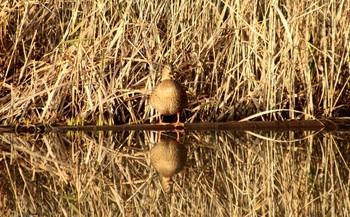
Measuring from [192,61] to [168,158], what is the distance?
142cm

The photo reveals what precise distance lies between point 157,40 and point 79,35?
23.9 inches

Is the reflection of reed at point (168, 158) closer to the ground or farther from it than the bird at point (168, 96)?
closer to the ground

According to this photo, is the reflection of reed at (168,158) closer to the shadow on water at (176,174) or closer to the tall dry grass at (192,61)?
the shadow on water at (176,174)

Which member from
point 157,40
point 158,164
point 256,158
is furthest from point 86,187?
point 157,40

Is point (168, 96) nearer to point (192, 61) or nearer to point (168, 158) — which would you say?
point (192, 61)

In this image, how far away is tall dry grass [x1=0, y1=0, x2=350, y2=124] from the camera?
6.45 meters

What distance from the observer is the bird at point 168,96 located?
20.5ft

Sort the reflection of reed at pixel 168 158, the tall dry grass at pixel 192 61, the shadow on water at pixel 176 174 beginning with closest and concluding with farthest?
the shadow on water at pixel 176 174
the reflection of reed at pixel 168 158
the tall dry grass at pixel 192 61

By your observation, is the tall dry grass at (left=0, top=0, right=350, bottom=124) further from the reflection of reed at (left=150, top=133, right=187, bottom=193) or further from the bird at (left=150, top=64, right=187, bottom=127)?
the reflection of reed at (left=150, top=133, right=187, bottom=193)

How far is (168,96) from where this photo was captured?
6.20 metres

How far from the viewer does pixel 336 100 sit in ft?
21.2

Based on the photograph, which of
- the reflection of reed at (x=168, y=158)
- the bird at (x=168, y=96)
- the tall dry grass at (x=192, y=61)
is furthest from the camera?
the tall dry grass at (x=192, y=61)

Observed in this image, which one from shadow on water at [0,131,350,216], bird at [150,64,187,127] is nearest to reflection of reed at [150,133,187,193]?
shadow on water at [0,131,350,216]

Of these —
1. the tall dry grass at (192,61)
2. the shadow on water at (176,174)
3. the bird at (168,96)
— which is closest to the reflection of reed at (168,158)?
the shadow on water at (176,174)
